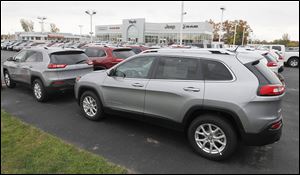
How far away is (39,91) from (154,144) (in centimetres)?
405

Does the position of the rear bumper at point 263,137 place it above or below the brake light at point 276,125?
below

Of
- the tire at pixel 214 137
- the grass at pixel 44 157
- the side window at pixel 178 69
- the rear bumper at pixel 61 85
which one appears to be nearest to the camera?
the grass at pixel 44 157

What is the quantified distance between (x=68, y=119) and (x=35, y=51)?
2.85 metres

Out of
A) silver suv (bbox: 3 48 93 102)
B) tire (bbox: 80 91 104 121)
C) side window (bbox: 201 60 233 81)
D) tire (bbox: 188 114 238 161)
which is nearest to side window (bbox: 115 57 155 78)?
tire (bbox: 80 91 104 121)

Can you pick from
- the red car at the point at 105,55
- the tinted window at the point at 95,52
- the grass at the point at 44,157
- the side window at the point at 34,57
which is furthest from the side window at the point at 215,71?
the tinted window at the point at 95,52

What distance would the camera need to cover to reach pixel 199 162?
3.60 meters

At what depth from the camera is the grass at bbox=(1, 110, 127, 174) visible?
10.6ft

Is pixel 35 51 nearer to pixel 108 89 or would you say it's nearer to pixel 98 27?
pixel 108 89

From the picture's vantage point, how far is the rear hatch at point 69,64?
21.0 feet

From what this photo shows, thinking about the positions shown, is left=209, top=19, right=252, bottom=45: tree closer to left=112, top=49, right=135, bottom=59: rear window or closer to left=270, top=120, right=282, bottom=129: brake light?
left=112, top=49, right=135, bottom=59: rear window

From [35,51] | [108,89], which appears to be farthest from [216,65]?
[35,51]

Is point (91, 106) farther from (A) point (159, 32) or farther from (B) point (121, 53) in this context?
(A) point (159, 32)

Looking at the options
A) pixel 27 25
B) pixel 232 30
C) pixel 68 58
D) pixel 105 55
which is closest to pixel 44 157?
pixel 68 58

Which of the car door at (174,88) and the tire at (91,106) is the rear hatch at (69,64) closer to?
the tire at (91,106)
